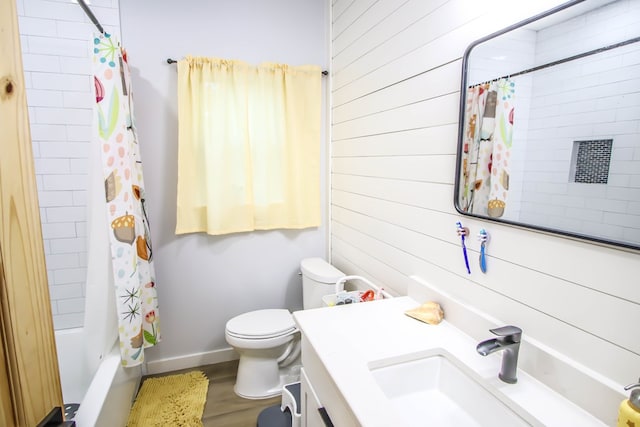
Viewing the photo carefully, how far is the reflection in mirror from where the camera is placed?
708 millimetres

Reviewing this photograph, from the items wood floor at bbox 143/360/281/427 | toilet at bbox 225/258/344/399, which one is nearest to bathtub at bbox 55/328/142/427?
wood floor at bbox 143/360/281/427

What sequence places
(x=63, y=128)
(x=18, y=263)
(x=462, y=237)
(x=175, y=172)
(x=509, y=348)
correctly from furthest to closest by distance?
(x=175, y=172), (x=63, y=128), (x=462, y=237), (x=509, y=348), (x=18, y=263)

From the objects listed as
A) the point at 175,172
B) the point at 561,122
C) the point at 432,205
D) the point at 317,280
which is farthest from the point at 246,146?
the point at 561,122

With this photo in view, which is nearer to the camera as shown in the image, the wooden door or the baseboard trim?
the wooden door

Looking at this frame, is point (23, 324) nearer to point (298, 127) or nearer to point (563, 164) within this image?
point (563, 164)

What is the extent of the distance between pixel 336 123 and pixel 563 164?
5.38ft

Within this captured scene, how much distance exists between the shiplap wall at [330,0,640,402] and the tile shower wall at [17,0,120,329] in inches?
61.5

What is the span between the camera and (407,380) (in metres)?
1.04

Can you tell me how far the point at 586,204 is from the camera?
2.57 ft

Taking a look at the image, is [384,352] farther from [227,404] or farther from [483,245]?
[227,404]

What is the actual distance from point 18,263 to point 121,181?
3.94 ft

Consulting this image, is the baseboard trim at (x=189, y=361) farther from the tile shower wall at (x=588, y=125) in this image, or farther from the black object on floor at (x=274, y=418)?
the tile shower wall at (x=588, y=125)

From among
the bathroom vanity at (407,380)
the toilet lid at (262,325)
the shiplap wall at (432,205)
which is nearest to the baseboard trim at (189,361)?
the toilet lid at (262,325)

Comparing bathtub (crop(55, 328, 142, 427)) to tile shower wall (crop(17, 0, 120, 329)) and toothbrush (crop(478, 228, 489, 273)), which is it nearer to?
tile shower wall (crop(17, 0, 120, 329))
